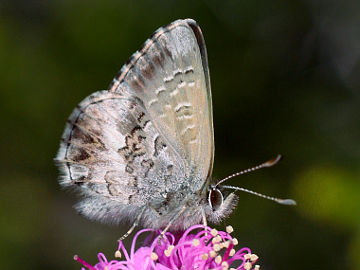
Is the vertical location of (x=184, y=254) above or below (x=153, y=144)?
below

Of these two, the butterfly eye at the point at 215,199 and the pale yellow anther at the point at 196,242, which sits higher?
the butterfly eye at the point at 215,199

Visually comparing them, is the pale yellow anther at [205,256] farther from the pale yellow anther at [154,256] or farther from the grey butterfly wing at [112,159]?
the grey butterfly wing at [112,159]

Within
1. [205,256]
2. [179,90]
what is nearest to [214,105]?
[179,90]

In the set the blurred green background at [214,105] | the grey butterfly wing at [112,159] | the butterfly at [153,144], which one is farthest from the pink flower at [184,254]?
the blurred green background at [214,105]

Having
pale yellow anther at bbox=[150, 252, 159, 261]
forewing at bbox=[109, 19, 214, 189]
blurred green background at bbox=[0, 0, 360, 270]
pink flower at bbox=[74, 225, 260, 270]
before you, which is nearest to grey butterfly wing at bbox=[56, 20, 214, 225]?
forewing at bbox=[109, 19, 214, 189]

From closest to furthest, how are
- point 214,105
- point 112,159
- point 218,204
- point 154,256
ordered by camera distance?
1. point 154,256
2. point 218,204
3. point 112,159
4. point 214,105

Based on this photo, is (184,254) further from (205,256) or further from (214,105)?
(214,105)

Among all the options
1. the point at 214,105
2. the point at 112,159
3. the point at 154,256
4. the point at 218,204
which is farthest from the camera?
the point at 214,105
